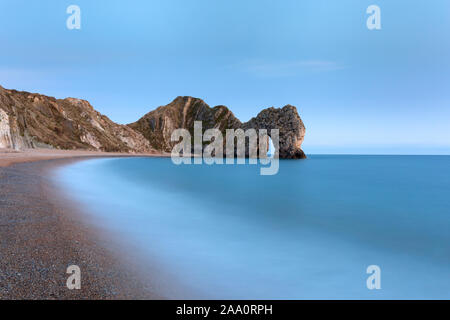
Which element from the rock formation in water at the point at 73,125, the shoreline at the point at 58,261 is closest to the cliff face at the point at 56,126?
the rock formation in water at the point at 73,125

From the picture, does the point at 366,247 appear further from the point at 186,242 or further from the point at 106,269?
the point at 106,269

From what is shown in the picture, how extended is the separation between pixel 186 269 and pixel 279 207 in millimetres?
12098

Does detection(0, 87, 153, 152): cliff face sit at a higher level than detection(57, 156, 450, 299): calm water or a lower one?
higher

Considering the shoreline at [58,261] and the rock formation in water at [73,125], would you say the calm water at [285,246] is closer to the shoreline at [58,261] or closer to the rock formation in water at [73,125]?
the shoreline at [58,261]

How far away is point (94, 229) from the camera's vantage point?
944cm

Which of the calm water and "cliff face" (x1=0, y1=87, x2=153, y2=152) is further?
"cliff face" (x1=0, y1=87, x2=153, y2=152)

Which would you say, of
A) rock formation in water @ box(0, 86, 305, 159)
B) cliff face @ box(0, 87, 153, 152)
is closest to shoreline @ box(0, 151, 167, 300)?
cliff face @ box(0, 87, 153, 152)

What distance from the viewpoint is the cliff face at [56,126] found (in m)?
76.7

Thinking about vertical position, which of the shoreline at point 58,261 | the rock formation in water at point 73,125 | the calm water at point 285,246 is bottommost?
the calm water at point 285,246

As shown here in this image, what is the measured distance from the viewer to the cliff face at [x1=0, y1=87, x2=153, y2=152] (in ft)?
252

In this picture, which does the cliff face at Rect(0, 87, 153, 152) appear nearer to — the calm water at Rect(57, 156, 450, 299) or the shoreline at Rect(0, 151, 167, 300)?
the calm water at Rect(57, 156, 450, 299)

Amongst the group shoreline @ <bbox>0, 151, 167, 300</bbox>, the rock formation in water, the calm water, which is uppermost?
the rock formation in water

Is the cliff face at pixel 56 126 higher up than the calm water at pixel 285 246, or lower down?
higher up
